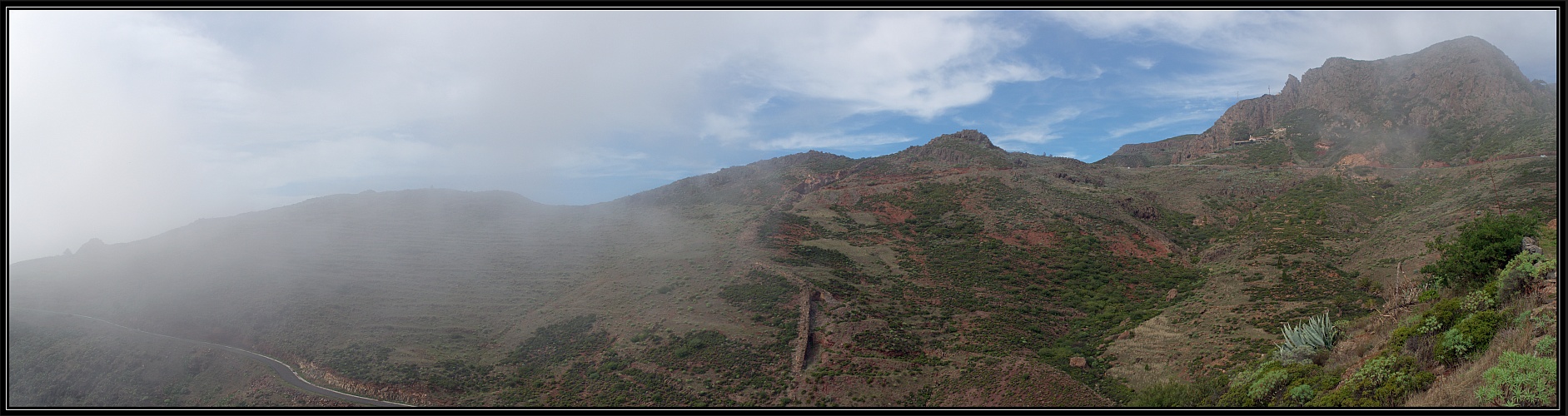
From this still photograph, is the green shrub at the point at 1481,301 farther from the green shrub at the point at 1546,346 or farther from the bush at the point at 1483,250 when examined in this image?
the bush at the point at 1483,250

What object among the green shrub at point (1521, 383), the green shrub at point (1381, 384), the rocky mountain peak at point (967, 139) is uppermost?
the rocky mountain peak at point (967, 139)

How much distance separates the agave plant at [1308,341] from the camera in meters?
18.6

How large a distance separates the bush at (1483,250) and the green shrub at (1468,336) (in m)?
8.52

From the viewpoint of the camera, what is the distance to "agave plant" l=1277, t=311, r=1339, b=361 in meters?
18.6

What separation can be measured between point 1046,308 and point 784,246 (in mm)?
18216

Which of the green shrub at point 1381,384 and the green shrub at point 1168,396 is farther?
the green shrub at point 1168,396

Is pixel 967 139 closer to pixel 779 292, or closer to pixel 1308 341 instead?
pixel 779 292

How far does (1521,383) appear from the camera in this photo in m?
9.56

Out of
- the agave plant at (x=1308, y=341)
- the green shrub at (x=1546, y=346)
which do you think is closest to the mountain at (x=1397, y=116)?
the agave plant at (x=1308, y=341)

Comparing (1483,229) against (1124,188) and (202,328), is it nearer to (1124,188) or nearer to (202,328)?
(1124,188)

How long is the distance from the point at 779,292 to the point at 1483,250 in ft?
91.8

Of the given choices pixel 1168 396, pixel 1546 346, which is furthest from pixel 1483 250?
pixel 1546 346

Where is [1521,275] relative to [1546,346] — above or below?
above

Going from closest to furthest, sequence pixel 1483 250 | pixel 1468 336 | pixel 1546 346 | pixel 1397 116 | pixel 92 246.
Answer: pixel 1546 346 → pixel 1468 336 → pixel 1483 250 → pixel 92 246 → pixel 1397 116
